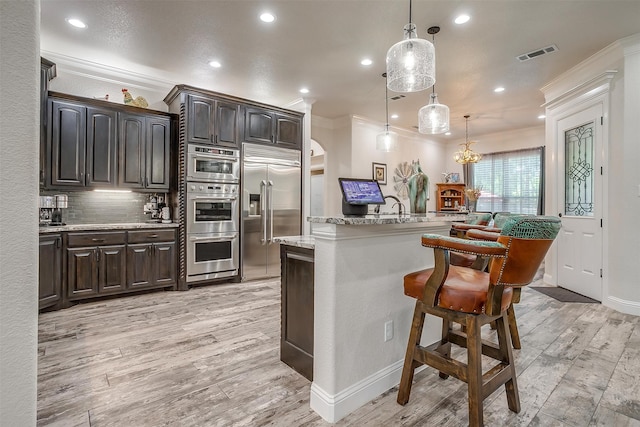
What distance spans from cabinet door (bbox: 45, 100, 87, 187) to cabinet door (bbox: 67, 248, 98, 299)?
821 millimetres

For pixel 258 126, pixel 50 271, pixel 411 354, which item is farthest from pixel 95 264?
pixel 411 354

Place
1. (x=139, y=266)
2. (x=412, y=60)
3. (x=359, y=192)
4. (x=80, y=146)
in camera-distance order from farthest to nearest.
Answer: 1. (x=139, y=266)
2. (x=80, y=146)
3. (x=412, y=60)
4. (x=359, y=192)

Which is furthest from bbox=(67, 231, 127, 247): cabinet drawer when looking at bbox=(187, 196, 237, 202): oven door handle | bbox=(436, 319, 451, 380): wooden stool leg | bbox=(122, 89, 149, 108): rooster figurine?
bbox=(436, 319, 451, 380): wooden stool leg

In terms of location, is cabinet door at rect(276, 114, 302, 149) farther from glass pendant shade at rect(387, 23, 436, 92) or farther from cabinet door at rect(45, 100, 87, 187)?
glass pendant shade at rect(387, 23, 436, 92)

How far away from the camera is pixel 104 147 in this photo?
151 inches

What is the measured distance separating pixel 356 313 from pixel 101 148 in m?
3.81

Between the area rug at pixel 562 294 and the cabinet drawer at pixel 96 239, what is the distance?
548 cm

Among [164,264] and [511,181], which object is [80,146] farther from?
[511,181]

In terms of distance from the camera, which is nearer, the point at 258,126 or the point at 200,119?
the point at 200,119

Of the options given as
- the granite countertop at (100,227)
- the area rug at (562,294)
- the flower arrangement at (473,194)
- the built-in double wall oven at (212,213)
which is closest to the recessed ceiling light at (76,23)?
the built-in double wall oven at (212,213)

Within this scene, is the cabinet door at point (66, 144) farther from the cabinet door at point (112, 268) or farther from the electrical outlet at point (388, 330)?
the electrical outlet at point (388, 330)

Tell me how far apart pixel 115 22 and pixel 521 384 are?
4671mm

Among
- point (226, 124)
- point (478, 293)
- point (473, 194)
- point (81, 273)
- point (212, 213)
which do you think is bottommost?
point (81, 273)

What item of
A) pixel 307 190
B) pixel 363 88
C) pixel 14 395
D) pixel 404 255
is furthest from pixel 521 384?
pixel 363 88
